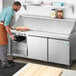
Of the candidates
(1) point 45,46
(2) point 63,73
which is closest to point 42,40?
(1) point 45,46

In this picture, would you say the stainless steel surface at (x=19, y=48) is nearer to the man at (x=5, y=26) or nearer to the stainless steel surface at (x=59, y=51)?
the stainless steel surface at (x=59, y=51)

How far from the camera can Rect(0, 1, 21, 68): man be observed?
4.23 metres

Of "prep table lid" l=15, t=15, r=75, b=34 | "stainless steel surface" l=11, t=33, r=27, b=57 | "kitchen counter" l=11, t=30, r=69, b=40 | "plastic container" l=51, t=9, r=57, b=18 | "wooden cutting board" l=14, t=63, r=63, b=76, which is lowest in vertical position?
"stainless steel surface" l=11, t=33, r=27, b=57

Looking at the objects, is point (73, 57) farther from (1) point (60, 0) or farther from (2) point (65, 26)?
(1) point (60, 0)

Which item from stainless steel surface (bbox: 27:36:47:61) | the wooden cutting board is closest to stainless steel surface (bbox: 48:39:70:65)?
stainless steel surface (bbox: 27:36:47:61)

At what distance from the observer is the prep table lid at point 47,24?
5090mm

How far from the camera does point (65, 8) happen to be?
17.1 ft

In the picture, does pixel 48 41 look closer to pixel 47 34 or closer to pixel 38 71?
pixel 47 34

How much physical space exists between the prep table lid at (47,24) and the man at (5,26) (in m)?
1.15

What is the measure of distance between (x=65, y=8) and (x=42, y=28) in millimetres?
701

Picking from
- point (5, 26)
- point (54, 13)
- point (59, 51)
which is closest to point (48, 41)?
point (59, 51)

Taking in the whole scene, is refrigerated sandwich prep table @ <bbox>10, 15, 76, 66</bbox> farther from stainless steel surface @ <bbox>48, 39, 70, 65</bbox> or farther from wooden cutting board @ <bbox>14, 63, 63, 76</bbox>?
wooden cutting board @ <bbox>14, 63, 63, 76</bbox>

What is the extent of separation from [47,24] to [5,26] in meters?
1.35

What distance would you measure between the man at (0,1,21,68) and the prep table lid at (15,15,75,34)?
1.15 m
